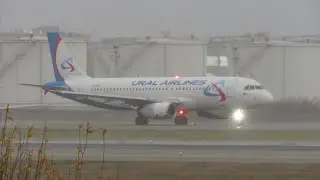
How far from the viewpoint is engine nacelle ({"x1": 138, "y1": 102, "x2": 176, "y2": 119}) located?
54.0 metres

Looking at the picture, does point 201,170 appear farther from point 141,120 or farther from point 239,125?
point 141,120

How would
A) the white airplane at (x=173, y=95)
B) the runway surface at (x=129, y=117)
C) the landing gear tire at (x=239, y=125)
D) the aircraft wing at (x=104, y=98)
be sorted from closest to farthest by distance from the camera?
the landing gear tire at (x=239, y=125) → the white airplane at (x=173, y=95) → the runway surface at (x=129, y=117) → the aircraft wing at (x=104, y=98)

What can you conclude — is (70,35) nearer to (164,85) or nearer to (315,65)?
(315,65)

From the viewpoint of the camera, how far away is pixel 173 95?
55.9m

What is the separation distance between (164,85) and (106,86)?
16.0 feet

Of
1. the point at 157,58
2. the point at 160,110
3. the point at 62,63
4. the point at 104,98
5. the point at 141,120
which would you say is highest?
the point at 157,58

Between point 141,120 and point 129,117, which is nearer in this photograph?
point 141,120

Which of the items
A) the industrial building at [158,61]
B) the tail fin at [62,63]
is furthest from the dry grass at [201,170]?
the industrial building at [158,61]

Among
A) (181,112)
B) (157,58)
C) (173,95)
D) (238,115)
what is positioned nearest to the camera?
(181,112)

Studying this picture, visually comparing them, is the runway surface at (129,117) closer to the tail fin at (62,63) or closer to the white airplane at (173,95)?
the white airplane at (173,95)

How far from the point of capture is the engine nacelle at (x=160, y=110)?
5400 cm

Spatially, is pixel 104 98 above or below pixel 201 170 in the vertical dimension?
above

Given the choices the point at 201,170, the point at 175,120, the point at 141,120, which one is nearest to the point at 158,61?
the point at 141,120

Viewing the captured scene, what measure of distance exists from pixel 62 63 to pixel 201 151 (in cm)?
3393
